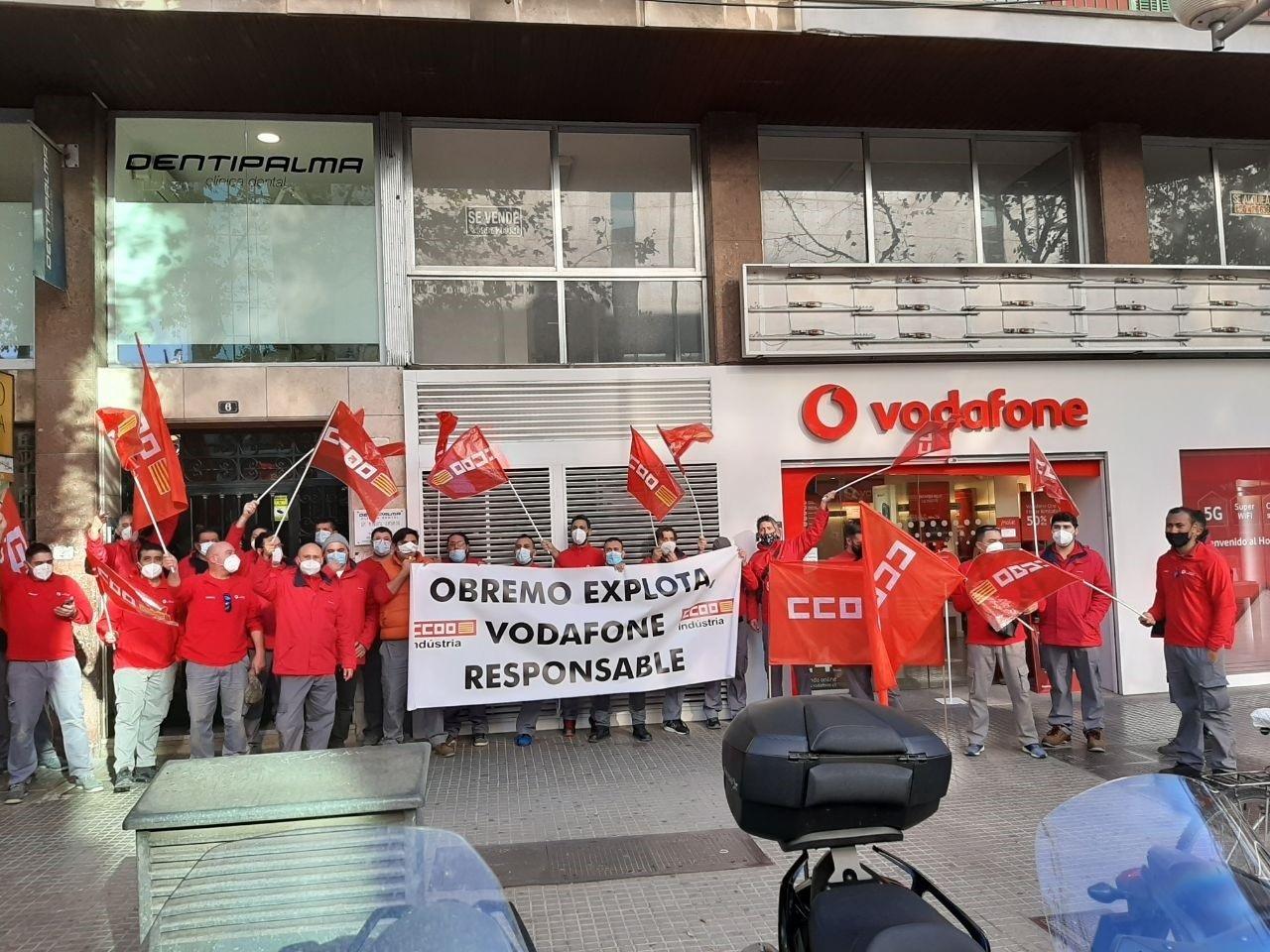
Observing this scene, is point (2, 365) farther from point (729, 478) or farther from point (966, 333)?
point (966, 333)

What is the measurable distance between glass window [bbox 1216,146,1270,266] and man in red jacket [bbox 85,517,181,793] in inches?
513

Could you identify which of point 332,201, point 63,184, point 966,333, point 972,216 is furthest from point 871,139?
point 63,184

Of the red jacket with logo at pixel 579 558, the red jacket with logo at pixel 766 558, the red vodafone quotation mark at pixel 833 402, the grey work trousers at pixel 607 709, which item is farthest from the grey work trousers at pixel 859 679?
the red vodafone quotation mark at pixel 833 402

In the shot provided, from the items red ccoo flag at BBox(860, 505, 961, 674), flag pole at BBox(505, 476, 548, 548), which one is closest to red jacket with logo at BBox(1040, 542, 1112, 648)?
red ccoo flag at BBox(860, 505, 961, 674)

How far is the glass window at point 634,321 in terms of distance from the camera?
9.88m

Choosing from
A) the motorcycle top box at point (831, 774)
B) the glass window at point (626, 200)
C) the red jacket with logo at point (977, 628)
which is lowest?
the red jacket with logo at point (977, 628)

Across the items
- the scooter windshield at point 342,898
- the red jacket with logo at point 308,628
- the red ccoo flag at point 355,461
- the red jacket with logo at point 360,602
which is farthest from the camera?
the red ccoo flag at point 355,461

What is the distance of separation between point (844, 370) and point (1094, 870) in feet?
26.8

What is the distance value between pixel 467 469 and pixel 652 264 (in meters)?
3.54

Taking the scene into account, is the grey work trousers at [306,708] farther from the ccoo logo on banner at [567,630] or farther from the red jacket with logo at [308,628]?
the ccoo logo on banner at [567,630]

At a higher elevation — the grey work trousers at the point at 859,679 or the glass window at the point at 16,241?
the glass window at the point at 16,241

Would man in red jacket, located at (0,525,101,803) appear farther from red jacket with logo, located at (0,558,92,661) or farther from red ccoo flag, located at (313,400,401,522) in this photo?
red ccoo flag, located at (313,400,401,522)

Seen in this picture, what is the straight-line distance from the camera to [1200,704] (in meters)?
6.86

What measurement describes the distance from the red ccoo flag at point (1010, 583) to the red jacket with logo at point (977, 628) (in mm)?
157
